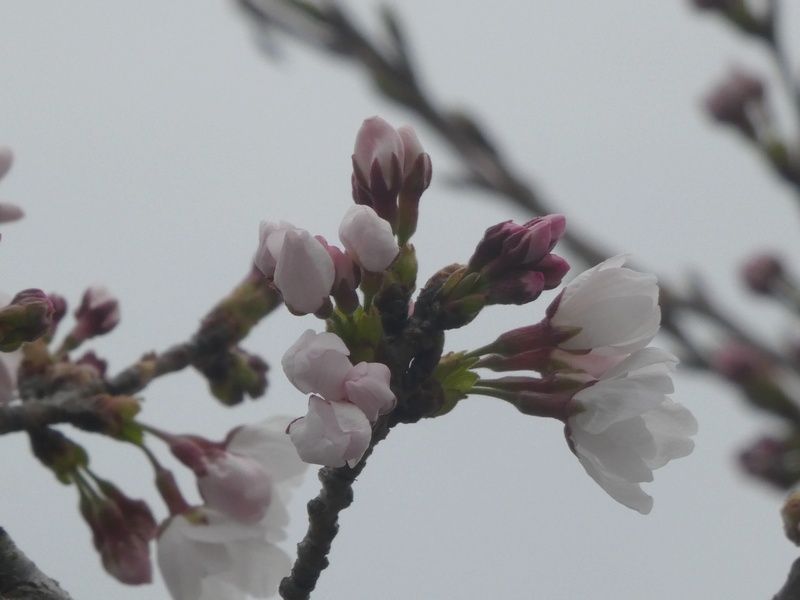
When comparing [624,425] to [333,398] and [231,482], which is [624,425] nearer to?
[333,398]

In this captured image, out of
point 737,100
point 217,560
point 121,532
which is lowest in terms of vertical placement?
point 121,532

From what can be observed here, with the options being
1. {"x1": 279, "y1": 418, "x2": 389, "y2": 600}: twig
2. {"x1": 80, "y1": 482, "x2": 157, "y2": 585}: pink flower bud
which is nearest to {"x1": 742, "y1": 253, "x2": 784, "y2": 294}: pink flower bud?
{"x1": 80, "y1": 482, "x2": 157, "y2": 585}: pink flower bud

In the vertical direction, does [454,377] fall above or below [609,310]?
below

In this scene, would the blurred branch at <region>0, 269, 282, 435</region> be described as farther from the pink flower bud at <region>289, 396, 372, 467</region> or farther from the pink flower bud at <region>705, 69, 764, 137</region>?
the pink flower bud at <region>705, 69, 764, 137</region>

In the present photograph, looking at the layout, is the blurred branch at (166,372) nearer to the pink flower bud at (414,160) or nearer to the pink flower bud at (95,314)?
the pink flower bud at (95,314)

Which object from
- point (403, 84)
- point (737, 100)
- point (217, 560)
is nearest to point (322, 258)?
point (217, 560)

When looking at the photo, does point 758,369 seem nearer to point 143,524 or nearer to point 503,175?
point 503,175

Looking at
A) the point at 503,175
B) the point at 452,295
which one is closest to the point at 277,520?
the point at 452,295
